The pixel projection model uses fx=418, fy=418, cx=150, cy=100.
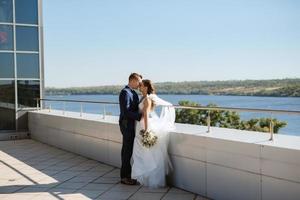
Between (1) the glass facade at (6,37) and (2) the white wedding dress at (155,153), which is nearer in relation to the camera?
(2) the white wedding dress at (155,153)

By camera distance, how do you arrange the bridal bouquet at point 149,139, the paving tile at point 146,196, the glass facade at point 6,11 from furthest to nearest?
the glass facade at point 6,11, the bridal bouquet at point 149,139, the paving tile at point 146,196

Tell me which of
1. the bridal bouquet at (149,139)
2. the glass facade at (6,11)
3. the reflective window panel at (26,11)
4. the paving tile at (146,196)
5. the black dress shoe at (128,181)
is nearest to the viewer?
the paving tile at (146,196)

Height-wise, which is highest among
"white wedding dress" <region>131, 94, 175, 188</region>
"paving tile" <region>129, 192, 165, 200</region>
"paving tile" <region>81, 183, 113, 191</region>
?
"white wedding dress" <region>131, 94, 175, 188</region>

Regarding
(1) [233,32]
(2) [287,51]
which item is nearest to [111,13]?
(1) [233,32]

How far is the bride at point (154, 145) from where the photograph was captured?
6223 millimetres

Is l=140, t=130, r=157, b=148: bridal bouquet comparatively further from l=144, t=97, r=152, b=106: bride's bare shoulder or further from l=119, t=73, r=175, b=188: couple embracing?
l=144, t=97, r=152, b=106: bride's bare shoulder

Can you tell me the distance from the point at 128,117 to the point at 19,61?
23.0ft

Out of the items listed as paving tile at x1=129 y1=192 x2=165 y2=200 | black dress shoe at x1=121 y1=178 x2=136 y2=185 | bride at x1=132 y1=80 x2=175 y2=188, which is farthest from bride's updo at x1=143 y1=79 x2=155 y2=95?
paving tile at x1=129 y1=192 x2=165 y2=200

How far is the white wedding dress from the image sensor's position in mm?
6219

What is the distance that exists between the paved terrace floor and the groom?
24 centimetres

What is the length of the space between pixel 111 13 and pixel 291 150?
65040 millimetres

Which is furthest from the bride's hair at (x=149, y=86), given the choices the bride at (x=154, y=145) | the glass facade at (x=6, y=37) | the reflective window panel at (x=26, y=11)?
the reflective window panel at (x=26, y=11)

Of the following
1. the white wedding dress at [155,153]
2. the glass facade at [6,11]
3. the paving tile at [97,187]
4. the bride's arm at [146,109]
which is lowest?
the paving tile at [97,187]

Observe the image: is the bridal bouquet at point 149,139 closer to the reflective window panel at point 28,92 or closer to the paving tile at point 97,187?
the paving tile at point 97,187
